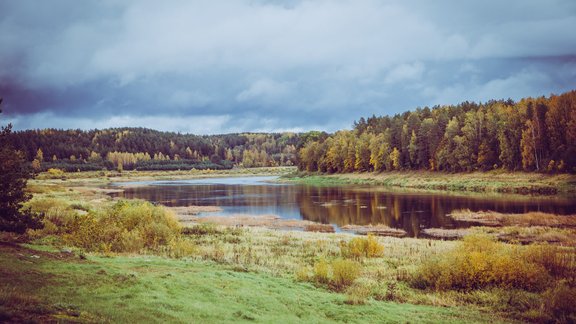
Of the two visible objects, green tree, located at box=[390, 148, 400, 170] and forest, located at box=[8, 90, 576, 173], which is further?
green tree, located at box=[390, 148, 400, 170]

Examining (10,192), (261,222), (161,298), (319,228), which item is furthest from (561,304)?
(261,222)

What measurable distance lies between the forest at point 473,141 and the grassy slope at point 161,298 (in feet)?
238

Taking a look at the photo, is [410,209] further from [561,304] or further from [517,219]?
[561,304]

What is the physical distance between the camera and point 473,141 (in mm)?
96500

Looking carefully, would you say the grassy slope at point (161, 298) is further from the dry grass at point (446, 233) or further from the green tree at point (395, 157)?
the green tree at point (395, 157)

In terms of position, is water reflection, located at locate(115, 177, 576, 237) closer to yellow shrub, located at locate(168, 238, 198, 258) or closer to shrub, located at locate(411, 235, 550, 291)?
shrub, located at locate(411, 235, 550, 291)

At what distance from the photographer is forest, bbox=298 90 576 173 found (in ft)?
271

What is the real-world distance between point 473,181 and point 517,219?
4671 centimetres

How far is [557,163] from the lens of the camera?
7600cm

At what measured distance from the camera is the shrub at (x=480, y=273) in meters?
17.5

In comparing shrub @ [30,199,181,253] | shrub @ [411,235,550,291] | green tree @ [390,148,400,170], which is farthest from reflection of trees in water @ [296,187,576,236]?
green tree @ [390,148,400,170]

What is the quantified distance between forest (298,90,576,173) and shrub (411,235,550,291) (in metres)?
65.2

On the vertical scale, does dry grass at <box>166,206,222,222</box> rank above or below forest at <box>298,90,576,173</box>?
below

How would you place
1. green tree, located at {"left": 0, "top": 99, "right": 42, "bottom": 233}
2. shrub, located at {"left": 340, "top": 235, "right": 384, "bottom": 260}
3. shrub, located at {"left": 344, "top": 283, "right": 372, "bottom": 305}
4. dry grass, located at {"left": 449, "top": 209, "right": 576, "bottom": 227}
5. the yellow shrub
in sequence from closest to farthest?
shrub, located at {"left": 344, "top": 283, "right": 372, "bottom": 305}
green tree, located at {"left": 0, "top": 99, "right": 42, "bottom": 233}
the yellow shrub
shrub, located at {"left": 340, "top": 235, "right": 384, "bottom": 260}
dry grass, located at {"left": 449, "top": 209, "right": 576, "bottom": 227}
